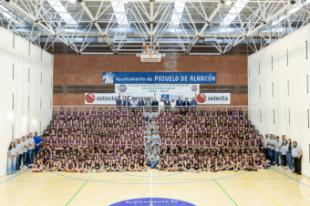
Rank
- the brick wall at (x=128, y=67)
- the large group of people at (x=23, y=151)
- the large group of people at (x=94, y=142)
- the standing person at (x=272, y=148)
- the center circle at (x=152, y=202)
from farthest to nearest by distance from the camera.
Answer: the brick wall at (x=128, y=67) → the standing person at (x=272, y=148) → the large group of people at (x=94, y=142) → the large group of people at (x=23, y=151) → the center circle at (x=152, y=202)

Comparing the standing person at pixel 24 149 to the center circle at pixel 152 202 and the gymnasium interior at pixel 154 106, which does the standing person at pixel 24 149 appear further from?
the center circle at pixel 152 202

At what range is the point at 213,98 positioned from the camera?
2522 cm

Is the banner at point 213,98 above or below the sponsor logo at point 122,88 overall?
below

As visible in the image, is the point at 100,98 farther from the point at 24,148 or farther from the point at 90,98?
the point at 24,148

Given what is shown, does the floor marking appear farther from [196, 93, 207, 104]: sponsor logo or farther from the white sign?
[196, 93, 207, 104]: sponsor logo

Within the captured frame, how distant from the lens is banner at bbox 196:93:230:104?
25.2 metres

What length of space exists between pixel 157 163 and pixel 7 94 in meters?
8.23

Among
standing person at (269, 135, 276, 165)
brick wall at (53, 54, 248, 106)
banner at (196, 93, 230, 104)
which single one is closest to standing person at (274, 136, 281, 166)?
standing person at (269, 135, 276, 165)

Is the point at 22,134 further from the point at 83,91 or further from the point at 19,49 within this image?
the point at 83,91

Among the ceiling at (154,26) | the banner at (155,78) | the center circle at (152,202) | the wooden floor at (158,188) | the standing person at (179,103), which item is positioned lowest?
the wooden floor at (158,188)

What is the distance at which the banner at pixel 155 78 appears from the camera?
82.6 ft

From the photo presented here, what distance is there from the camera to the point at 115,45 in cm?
2561

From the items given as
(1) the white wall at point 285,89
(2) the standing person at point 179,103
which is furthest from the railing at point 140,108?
(1) the white wall at point 285,89

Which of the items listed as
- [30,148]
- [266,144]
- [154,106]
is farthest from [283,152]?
[30,148]
